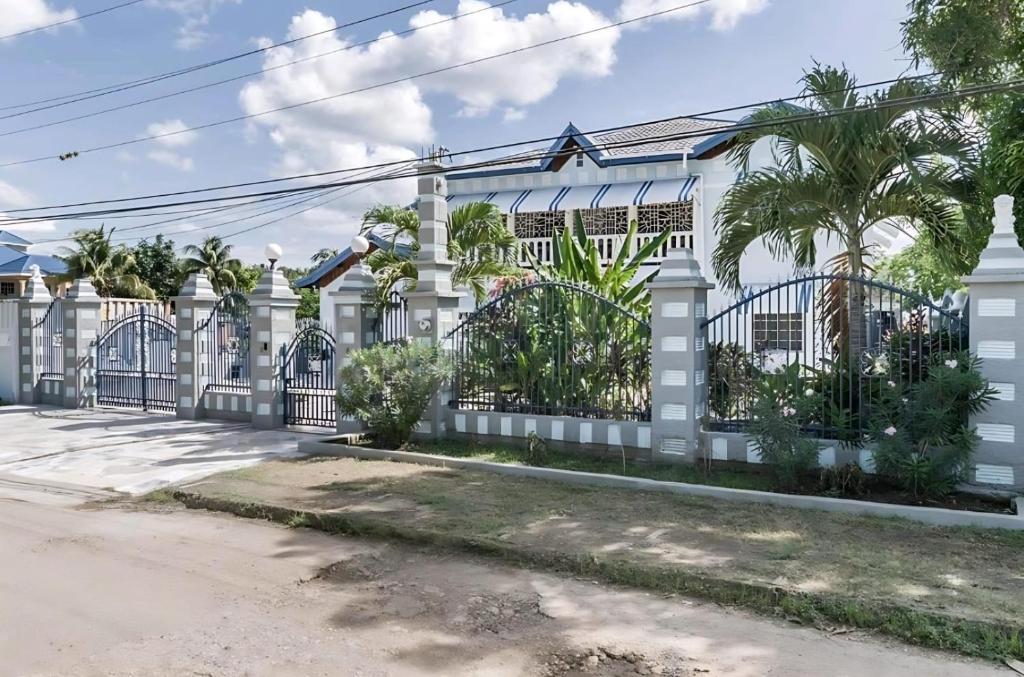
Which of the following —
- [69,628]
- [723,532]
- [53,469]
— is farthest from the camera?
[53,469]

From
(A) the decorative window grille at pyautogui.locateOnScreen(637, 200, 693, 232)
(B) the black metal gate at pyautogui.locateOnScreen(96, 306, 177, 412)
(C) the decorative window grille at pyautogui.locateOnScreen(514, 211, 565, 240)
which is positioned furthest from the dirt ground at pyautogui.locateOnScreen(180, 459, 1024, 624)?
(C) the decorative window grille at pyautogui.locateOnScreen(514, 211, 565, 240)

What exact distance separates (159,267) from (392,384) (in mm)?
45088

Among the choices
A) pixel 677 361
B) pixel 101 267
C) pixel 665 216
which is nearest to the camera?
pixel 677 361

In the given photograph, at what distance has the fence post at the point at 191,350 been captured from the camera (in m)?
15.1

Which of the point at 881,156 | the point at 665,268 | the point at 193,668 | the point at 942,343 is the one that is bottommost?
the point at 193,668

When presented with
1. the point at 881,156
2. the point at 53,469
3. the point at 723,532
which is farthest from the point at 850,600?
the point at 53,469

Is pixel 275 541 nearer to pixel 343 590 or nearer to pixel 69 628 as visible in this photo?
pixel 343 590

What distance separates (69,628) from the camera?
493 centimetres

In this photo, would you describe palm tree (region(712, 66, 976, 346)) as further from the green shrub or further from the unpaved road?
the unpaved road

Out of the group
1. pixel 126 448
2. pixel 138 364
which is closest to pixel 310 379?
pixel 126 448

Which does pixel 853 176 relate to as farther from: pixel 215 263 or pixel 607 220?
pixel 215 263

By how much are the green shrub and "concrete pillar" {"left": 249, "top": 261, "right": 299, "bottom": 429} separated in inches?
129

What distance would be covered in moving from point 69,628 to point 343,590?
1.75m

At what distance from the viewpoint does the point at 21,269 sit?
43250mm
